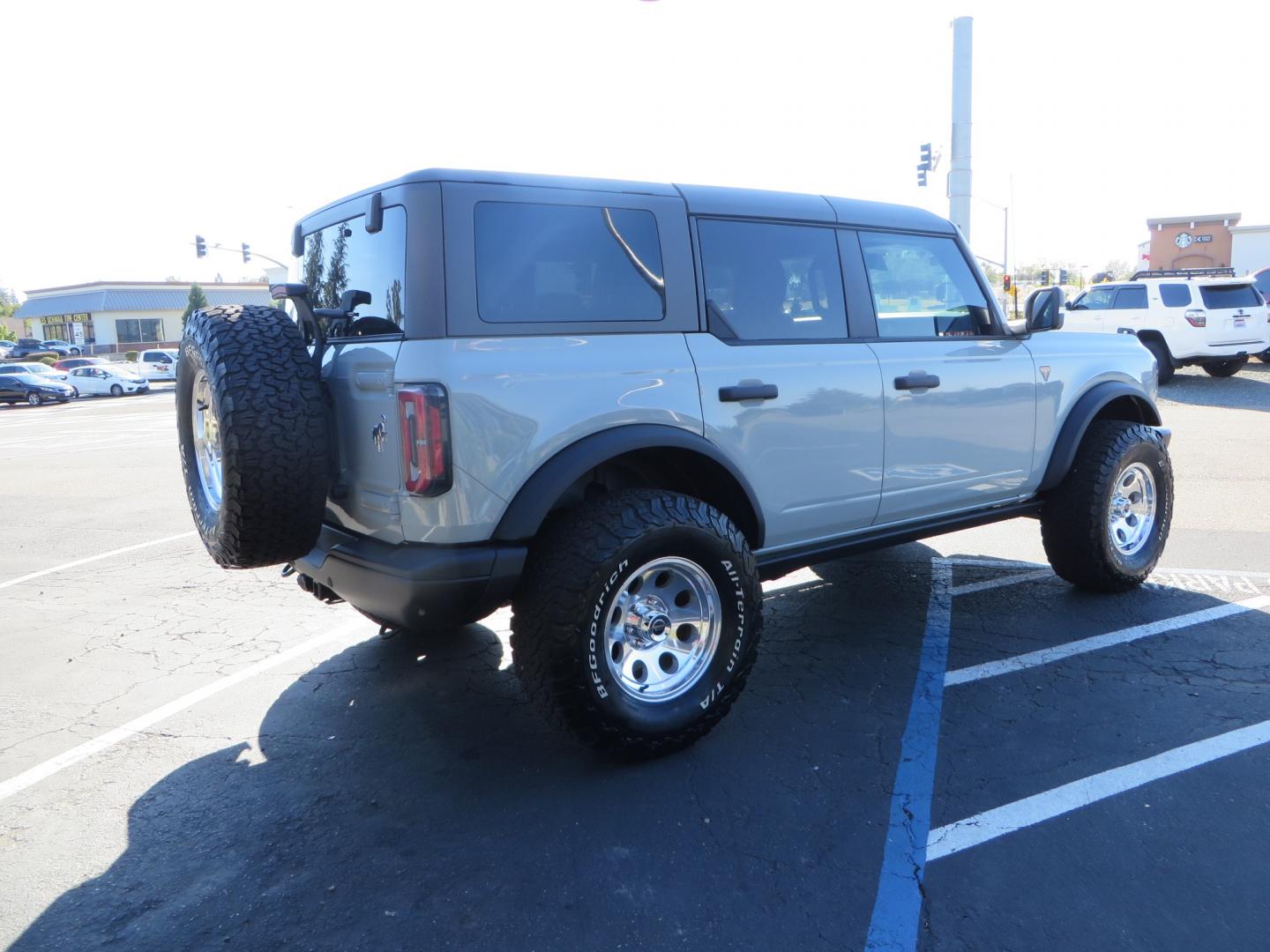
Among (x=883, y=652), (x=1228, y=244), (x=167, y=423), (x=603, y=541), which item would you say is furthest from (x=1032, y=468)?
(x=1228, y=244)

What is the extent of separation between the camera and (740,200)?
13.1 feet

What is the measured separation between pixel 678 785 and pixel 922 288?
8.78ft

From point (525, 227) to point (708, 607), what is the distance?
5.07 feet

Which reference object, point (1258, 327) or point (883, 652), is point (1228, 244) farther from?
point (883, 652)

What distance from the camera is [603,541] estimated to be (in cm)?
327

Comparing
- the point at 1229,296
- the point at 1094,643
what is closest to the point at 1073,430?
the point at 1094,643

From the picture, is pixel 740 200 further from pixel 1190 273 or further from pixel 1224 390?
pixel 1190 273

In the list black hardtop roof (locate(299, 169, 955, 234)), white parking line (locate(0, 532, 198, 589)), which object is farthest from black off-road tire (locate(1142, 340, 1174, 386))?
white parking line (locate(0, 532, 198, 589))

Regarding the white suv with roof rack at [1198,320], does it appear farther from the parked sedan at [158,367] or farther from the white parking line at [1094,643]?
the parked sedan at [158,367]

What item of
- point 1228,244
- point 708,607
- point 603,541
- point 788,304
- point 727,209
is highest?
point 1228,244

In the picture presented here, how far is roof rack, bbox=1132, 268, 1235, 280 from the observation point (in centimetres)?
2452

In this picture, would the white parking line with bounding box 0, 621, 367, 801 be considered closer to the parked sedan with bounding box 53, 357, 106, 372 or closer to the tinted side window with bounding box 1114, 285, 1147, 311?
the tinted side window with bounding box 1114, 285, 1147, 311

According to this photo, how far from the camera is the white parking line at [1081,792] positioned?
294 centimetres

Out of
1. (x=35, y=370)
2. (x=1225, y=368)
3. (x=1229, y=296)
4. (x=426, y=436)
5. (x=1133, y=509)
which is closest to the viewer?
(x=426, y=436)
